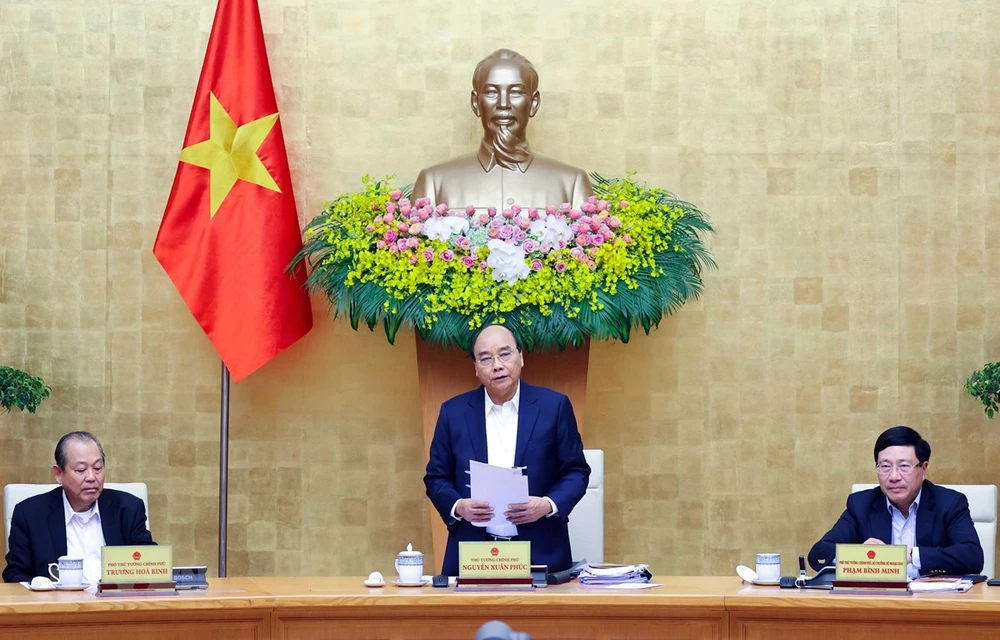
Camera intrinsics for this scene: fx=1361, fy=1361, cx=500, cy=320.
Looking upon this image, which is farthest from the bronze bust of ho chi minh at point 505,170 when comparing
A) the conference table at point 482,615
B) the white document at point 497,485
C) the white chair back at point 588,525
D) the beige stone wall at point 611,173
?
the conference table at point 482,615

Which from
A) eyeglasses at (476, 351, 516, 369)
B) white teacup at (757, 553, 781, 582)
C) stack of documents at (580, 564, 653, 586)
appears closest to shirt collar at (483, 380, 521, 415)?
eyeglasses at (476, 351, 516, 369)

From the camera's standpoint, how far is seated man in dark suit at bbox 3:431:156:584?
467cm

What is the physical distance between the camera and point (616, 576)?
13.7 ft

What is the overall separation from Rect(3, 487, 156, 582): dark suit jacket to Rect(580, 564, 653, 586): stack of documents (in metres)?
1.66

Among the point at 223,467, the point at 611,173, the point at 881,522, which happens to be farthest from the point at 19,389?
the point at 881,522

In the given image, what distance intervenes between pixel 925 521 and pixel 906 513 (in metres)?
0.08

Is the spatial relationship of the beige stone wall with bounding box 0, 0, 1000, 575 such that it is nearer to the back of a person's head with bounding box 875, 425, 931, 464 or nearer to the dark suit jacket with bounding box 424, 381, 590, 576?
the dark suit jacket with bounding box 424, 381, 590, 576

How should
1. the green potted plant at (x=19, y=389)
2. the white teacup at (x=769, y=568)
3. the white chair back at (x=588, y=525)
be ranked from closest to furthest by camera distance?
the white teacup at (x=769, y=568), the white chair back at (x=588, y=525), the green potted plant at (x=19, y=389)

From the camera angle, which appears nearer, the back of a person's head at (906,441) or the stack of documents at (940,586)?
the stack of documents at (940,586)

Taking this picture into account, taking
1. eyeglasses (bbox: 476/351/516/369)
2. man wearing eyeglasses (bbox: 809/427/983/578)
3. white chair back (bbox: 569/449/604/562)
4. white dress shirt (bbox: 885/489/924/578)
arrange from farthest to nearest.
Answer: white chair back (bbox: 569/449/604/562)
eyeglasses (bbox: 476/351/516/369)
white dress shirt (bbox: 885/489/924/578)
man wearing eyeglasses (bbox: 809/427/983/578)

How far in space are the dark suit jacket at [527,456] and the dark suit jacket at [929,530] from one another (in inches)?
33.3

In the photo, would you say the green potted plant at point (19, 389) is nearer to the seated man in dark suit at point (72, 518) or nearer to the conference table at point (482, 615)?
the seated man in dark suit at point (72, 518)

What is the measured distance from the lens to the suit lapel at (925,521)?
15.0 ft

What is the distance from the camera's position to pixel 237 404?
22.1 ft
